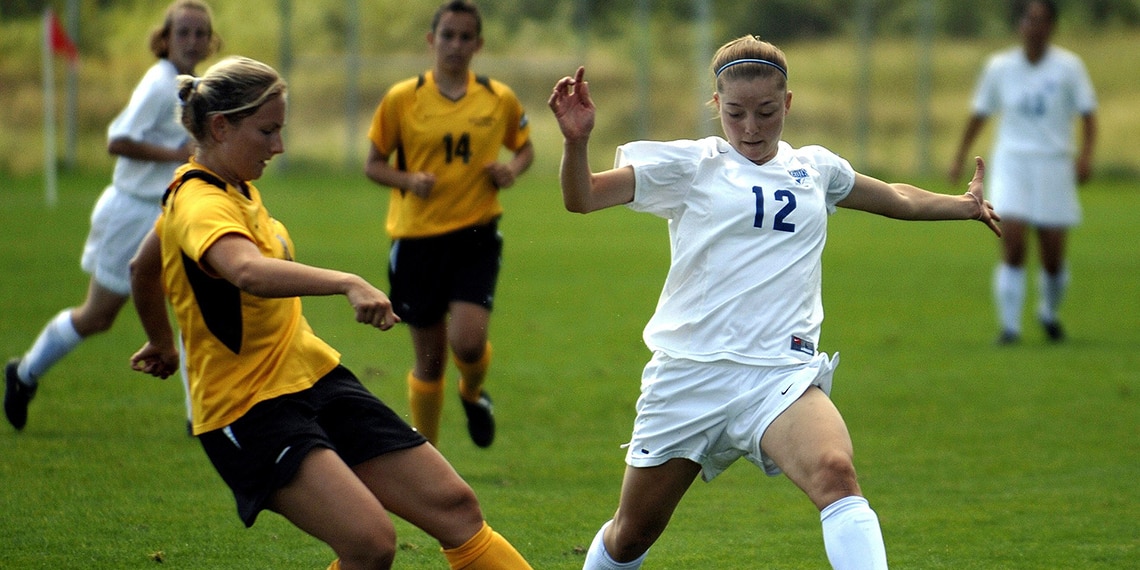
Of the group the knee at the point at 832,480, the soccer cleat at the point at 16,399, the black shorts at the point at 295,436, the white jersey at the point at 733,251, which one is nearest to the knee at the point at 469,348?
the soccer cleat at the point at 16,399

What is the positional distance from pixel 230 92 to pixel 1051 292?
8705 mm

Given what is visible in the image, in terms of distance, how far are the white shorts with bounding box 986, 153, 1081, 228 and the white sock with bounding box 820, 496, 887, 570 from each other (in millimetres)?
7557

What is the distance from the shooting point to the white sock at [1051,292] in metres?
11.1

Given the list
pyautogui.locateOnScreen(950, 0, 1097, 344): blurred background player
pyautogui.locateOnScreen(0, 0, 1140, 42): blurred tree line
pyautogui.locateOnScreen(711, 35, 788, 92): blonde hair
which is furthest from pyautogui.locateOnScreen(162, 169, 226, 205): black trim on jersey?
pyautogui.locateOnScreen(0, 0, 1140, 42): blurred tree line

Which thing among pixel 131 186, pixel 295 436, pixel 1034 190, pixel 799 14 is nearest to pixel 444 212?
pixel 131 186

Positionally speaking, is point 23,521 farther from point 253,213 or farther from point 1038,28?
point 1038,28

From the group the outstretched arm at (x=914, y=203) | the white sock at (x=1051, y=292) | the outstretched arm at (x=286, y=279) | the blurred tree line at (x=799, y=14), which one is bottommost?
the blurred tree line at (x=799, y=14)

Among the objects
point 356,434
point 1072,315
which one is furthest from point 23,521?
point 1072,315

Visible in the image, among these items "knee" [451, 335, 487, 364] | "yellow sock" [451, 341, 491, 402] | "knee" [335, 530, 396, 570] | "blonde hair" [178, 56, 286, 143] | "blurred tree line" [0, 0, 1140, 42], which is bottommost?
"blurred tree line" [0, 0, 1140, 42]

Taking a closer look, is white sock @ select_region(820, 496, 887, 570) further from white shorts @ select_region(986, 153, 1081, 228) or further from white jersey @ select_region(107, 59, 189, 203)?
white shorts @ select_region(986, 153, 1081, 228)

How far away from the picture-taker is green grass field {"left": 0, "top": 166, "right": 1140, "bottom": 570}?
5.54 meters

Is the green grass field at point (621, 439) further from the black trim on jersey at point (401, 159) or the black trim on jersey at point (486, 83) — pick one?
the black trim on jersey at point (486, 83)

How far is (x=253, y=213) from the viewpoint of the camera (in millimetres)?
3965

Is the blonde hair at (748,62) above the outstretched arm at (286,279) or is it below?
above
